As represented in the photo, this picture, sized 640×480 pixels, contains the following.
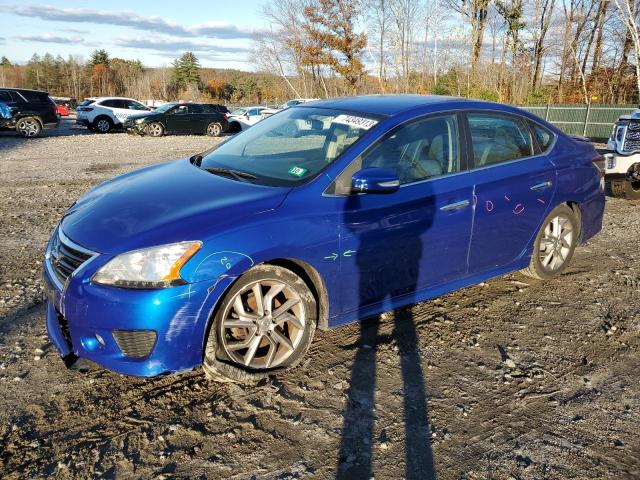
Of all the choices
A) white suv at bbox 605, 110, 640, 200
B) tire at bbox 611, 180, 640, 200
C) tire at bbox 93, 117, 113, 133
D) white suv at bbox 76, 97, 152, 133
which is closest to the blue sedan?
white suv at bbox 605, 110, 640, 200

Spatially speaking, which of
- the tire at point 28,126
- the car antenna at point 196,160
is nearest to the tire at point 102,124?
the tire at point 28,126

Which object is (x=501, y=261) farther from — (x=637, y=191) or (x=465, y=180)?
(x=637, y=191)

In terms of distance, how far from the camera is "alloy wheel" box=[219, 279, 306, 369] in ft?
9.71

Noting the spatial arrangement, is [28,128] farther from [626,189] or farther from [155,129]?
[626,189]

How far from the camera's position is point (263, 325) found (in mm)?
3051

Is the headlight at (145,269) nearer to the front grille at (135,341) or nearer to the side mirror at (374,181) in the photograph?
the front grille at (135,341)

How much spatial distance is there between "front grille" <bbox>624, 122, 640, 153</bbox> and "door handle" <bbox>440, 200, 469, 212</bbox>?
6.55 metres

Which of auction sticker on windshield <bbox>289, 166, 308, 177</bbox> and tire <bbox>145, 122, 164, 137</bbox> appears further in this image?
tire <bbox>145, 122, 164, 137</bbox>

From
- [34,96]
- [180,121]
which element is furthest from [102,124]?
[34,96]

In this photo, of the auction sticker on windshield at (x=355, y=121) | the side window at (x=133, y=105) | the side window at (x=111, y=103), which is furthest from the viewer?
the side window at (x=133, y=105)

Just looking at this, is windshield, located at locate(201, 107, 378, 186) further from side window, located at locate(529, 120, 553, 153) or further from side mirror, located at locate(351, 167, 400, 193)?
side window, located at locate(529, 120, 553, 153)

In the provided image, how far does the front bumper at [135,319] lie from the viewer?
2.65 metres

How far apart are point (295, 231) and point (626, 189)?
7778 mm

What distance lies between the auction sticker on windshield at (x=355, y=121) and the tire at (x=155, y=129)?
1977 centimetres
